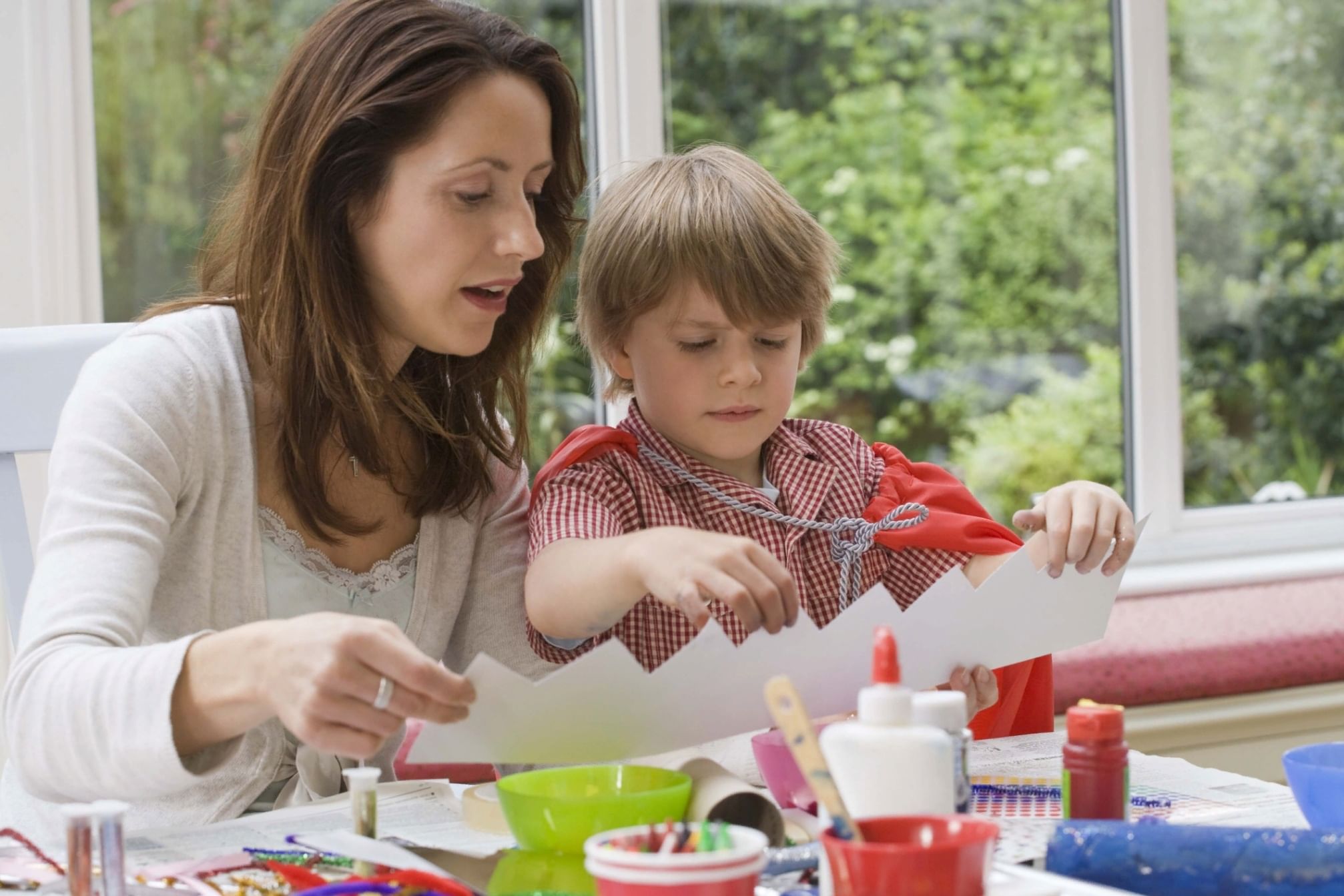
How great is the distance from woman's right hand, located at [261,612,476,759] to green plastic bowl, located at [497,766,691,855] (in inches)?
2.5

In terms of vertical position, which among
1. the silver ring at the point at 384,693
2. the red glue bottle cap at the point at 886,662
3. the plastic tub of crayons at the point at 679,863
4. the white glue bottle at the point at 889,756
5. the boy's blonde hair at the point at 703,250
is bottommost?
the plastic tub of crayons at the point at 679,863

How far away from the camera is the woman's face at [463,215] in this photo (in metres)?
1.17

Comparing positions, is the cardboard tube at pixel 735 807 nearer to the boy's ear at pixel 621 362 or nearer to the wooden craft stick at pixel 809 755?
the wooden craft stick at pixel 809 755

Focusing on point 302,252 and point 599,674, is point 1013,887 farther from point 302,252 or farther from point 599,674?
point 302,252

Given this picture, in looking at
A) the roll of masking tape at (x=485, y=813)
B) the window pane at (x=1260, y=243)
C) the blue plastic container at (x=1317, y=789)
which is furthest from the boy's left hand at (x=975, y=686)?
the window pane at (x=1260, y=243)

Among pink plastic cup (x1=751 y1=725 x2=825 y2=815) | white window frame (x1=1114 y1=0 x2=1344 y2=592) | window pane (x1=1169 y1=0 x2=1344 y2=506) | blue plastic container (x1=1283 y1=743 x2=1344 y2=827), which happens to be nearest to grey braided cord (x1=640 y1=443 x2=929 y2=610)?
pink plastic cup (x1=751 y1=725 x2=825 y2=815)

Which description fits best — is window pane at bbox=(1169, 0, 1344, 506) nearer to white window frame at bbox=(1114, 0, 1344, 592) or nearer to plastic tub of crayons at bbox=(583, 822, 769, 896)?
white window frame at bbox=(1114, 0, 1344, 592)

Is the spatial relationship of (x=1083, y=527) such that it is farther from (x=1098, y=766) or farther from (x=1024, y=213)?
(x=1024, y=213)

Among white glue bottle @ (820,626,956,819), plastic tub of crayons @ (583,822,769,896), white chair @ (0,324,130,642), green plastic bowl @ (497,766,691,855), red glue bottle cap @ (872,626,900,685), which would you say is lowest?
green plastic bowl @ (497,766,691,855)

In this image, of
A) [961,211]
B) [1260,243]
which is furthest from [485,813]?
[1260,243]

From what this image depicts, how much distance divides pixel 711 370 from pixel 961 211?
147 centimetres

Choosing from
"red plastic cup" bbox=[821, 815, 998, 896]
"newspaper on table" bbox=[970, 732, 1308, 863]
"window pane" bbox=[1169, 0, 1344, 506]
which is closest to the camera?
"red plastic cup" bbox=[821, 815, 998, 896]

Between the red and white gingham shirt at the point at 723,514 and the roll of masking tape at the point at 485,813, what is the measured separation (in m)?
0.33

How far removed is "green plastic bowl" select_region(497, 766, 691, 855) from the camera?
0.77 metres
